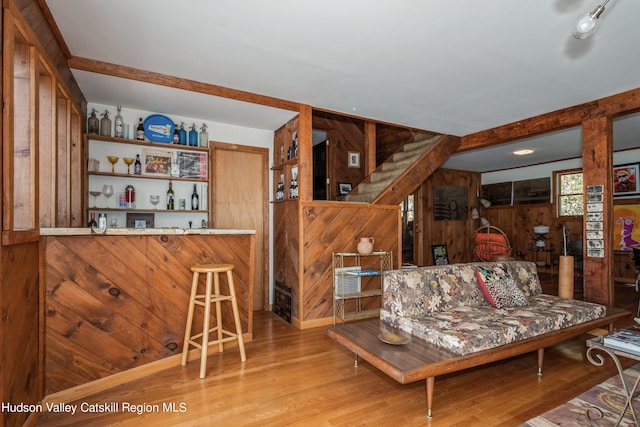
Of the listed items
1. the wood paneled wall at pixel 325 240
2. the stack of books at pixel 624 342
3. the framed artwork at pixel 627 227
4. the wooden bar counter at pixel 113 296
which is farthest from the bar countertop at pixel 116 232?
the framed artwork at pixel 627 227

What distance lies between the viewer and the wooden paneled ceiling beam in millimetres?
3457

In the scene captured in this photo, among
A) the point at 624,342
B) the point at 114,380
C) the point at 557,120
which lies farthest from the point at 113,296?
the point at 557,120

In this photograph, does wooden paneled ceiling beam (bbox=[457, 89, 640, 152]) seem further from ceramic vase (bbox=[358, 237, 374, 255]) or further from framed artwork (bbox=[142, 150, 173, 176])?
framed artwork (bbox=[142, 150, 173, 176])

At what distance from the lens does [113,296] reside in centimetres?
239

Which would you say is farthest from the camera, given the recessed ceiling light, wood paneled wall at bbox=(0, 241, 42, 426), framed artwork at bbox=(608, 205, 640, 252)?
the recessed ceiling light

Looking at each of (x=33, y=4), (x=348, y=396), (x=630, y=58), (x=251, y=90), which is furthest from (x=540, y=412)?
(x=33, y=4)

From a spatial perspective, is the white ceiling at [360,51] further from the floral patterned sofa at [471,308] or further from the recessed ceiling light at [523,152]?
the recessed ceiling light at [523,152]

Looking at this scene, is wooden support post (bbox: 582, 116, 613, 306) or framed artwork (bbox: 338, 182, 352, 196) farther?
framed artwork (bbox: 338, 182, 352, 196)

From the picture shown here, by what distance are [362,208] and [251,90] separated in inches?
78.7

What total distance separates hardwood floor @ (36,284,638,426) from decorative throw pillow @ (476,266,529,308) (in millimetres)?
500

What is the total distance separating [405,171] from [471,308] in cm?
228

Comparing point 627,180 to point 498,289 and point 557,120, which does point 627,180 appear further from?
point 498,289

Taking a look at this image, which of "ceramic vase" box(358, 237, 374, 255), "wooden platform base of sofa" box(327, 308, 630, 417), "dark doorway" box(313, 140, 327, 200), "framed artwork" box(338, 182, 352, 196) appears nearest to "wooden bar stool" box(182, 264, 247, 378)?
"wooden platform base of sofa" box(327, 308, 630, 417)

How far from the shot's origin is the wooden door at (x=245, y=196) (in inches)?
171
